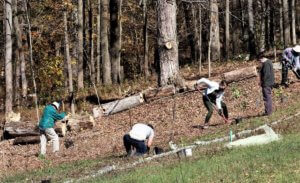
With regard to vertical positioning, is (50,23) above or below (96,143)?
above

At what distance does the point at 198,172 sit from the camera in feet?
33.5

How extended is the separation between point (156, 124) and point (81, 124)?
312 cm

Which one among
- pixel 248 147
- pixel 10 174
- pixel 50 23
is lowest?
pixel 10 174

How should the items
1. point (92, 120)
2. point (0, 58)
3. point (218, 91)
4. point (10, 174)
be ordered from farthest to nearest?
point (0, 58), point (92, 120), point (218, 91), point (10, 174)

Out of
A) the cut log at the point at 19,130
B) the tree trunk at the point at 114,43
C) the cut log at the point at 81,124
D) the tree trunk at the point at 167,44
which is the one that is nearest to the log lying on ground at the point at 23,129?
the cut log at the point at 19,130

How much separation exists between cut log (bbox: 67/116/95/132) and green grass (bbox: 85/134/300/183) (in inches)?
369

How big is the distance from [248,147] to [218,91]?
591cm

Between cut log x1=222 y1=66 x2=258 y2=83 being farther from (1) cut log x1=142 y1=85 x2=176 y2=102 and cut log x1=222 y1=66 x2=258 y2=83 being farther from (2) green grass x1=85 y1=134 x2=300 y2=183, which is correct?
(2) green grass x1=85 y1=134 x2=300 y2=183

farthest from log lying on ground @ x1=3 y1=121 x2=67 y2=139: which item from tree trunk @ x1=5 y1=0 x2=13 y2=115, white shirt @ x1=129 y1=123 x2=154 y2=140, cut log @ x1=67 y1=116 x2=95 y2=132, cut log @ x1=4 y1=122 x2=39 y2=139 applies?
white shirt @ x1=129 y1=123 x2=154 y2=140

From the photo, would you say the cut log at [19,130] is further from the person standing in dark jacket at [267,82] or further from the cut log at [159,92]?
the person standing in dark jacket at [267,82]

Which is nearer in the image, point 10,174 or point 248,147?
point 248,147

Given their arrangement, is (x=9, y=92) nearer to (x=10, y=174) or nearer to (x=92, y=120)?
(x=92, y=120)

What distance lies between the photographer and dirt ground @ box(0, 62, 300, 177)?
17453 millimetres

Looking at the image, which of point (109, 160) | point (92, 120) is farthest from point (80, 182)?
point (92, 120)
